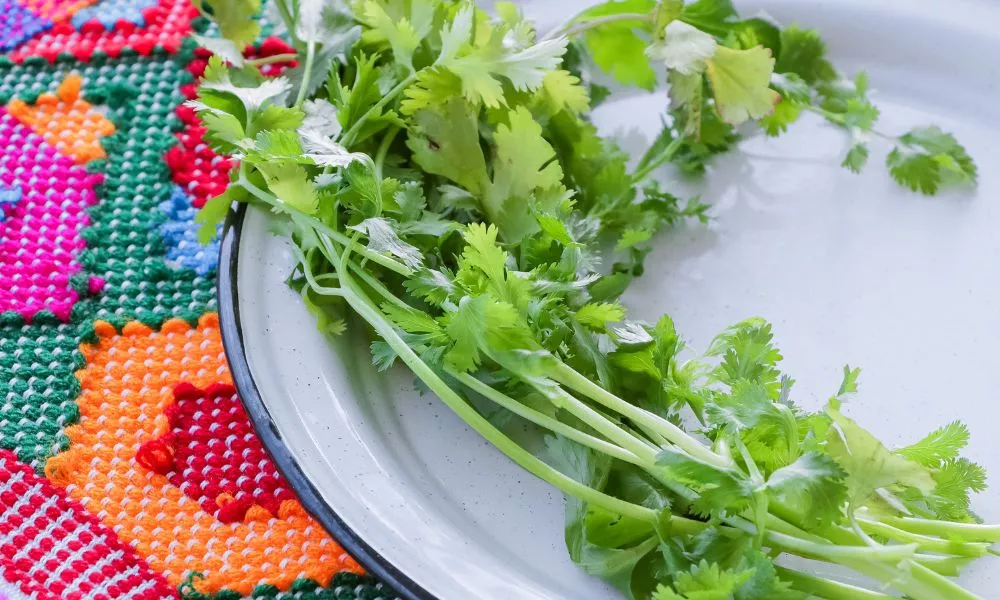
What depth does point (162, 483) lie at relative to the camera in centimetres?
92

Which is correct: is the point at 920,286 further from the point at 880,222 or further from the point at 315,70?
the point at 315,70

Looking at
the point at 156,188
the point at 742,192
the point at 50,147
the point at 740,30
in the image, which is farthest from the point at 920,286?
the point at 50,147

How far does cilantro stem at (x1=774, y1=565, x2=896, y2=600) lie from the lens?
2.40 feet

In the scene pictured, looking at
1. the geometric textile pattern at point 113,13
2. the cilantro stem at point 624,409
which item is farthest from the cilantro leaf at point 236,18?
the cilantro stem at point 624,409

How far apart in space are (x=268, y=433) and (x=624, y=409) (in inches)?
11.6

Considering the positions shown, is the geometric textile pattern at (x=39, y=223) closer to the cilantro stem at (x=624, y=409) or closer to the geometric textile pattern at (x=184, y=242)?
the geometric textile pattern at (x=184, y=242)

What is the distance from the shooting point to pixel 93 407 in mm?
968

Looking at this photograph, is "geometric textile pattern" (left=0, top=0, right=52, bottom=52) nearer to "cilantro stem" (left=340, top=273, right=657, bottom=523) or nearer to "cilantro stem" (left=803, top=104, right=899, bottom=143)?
"cilantro stem" (left=340, top=273, right=657, bottom=523)

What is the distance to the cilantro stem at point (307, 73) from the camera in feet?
3.16

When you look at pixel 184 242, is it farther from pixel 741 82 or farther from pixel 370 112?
pixel 741 82

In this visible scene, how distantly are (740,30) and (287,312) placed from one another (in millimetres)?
606

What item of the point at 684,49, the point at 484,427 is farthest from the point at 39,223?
the point at 684,49

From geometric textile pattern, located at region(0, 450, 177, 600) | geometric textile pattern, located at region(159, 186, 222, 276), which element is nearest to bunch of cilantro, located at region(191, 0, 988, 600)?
geometric textile pattern, located at region(159, 186, 222, 276)

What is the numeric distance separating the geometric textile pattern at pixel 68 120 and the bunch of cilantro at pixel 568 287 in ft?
0.78
